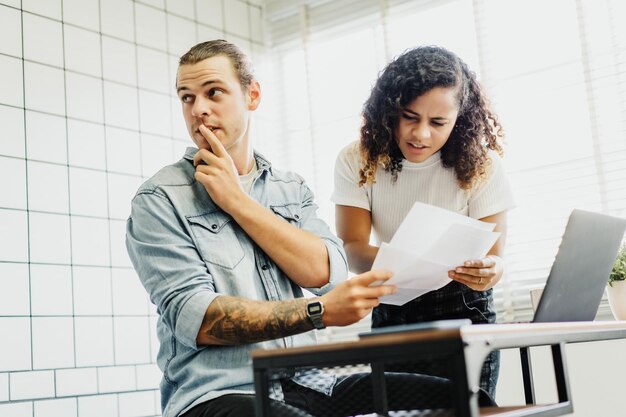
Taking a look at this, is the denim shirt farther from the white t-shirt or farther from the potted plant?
the potted plant

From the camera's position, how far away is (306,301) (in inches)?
54.3

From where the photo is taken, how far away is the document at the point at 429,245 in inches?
47.3

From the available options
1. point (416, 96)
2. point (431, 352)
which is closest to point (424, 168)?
point (416, 96)

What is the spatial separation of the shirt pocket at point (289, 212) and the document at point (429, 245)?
400 mm

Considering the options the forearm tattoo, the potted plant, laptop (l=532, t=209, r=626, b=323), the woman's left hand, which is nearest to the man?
the forearm tattoo

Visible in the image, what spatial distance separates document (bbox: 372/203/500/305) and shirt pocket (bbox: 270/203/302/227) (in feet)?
1.31

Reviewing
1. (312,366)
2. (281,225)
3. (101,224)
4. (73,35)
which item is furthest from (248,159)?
(73,35)

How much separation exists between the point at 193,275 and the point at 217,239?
120mm

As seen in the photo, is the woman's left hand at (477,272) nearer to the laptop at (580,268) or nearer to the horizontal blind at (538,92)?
the laptop at (580,268)

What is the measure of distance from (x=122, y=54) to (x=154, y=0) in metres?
0.32

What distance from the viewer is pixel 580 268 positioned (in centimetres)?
148

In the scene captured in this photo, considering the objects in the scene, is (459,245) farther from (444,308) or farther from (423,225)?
(444,308)

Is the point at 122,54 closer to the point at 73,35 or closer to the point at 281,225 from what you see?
the point at 73,35

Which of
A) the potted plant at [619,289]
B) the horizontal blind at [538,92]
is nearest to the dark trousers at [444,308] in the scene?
the potted plant at [619,289]
